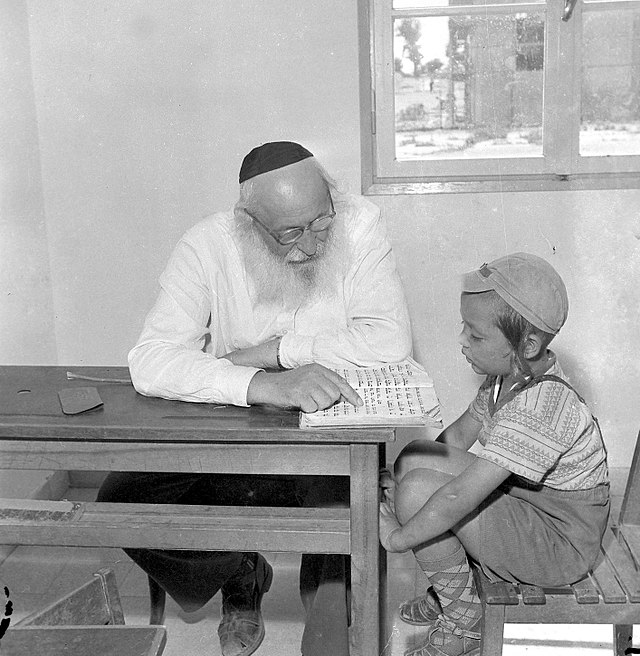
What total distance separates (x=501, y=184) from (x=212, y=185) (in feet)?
3.19

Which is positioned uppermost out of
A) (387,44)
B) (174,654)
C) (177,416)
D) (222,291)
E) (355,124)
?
(387,44)

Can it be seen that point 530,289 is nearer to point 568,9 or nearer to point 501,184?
point 501,184

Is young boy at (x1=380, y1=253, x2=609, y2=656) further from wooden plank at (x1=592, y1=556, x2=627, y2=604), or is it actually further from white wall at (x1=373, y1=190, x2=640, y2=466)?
white wall at (x1=373, y1=190, x2=640, y2=466)

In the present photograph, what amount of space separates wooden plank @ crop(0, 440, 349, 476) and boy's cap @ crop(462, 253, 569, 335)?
45cm

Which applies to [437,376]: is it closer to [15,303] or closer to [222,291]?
[222,291]

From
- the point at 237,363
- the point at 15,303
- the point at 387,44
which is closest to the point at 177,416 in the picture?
the point at 237,363

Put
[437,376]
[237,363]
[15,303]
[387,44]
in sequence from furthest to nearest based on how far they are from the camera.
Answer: [437,376] → [387,44] → [15,303] → [237,363]

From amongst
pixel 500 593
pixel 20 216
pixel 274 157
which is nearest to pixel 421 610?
pixel 500 593

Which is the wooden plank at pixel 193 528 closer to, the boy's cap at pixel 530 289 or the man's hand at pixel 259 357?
the man's hand at pixel 259 357

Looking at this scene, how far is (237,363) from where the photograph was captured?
6.95 feet

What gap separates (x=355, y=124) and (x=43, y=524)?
1.69 meters

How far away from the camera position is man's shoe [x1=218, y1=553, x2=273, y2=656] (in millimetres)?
2234

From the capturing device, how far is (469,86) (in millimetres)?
3072

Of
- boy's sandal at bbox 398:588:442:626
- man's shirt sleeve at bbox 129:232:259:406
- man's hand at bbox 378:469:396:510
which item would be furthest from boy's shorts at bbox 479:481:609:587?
man's shirt sleeve at bbox 129:232:259:406
